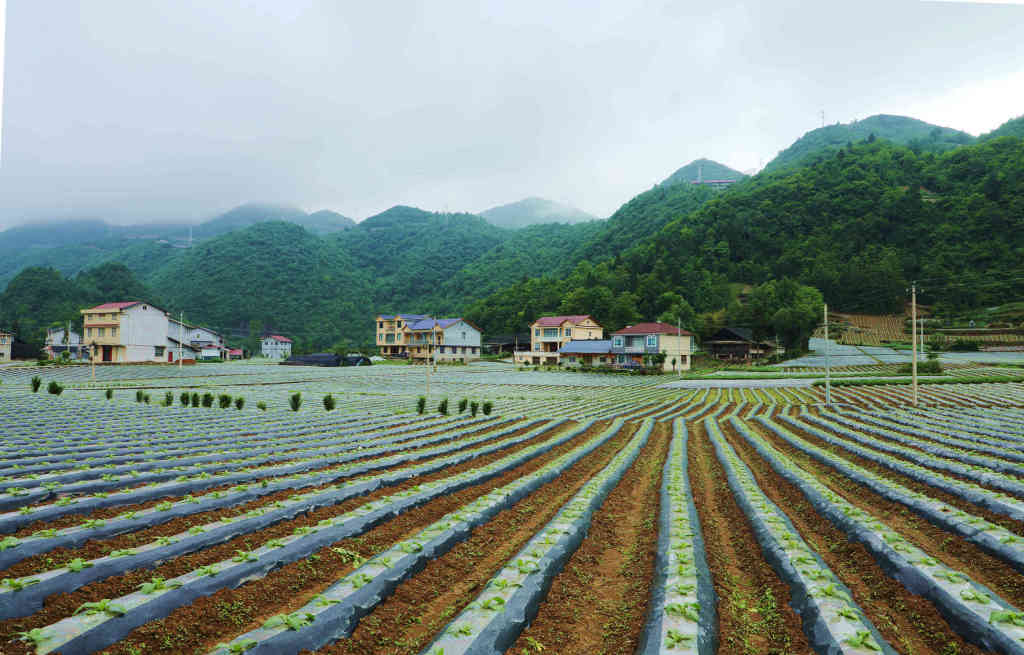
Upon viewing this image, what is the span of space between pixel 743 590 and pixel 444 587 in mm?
2918

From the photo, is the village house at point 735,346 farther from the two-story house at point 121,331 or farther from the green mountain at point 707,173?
the green mountain at point 707,173

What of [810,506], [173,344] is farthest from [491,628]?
[173,344]

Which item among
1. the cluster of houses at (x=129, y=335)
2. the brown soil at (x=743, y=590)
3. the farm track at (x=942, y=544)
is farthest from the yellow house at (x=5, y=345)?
the farm track at (x=942, y=544)

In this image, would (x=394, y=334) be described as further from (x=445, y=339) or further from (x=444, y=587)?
(x=444, y=587)

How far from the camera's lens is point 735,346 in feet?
213

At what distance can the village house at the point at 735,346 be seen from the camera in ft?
209

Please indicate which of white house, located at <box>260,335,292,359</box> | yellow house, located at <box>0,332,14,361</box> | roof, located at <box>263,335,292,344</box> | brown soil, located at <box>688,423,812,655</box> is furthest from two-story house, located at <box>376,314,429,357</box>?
brown soil, located at <box>688,423,812,655</box>

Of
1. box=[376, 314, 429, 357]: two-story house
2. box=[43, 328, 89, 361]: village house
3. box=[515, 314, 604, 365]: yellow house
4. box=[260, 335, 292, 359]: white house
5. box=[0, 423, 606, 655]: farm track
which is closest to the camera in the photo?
box=[0, 423, 606, 655]: farm track

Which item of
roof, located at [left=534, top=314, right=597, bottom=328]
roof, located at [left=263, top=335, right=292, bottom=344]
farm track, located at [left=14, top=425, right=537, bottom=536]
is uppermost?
roof, located at [left=534, top=314, right=597, bottom=328]

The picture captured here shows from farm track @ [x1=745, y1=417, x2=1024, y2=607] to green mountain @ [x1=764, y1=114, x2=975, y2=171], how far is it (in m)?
161

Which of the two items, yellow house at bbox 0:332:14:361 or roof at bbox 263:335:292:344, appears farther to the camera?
roof at bbox 263:335:292:344

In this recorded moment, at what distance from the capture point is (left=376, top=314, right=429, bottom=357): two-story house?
76.2m

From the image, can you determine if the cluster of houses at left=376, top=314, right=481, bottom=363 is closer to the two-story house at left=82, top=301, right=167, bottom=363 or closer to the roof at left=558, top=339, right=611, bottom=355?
the roof at left=558, top=339, right=611, bottom=355

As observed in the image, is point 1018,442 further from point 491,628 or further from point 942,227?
point 942,227
